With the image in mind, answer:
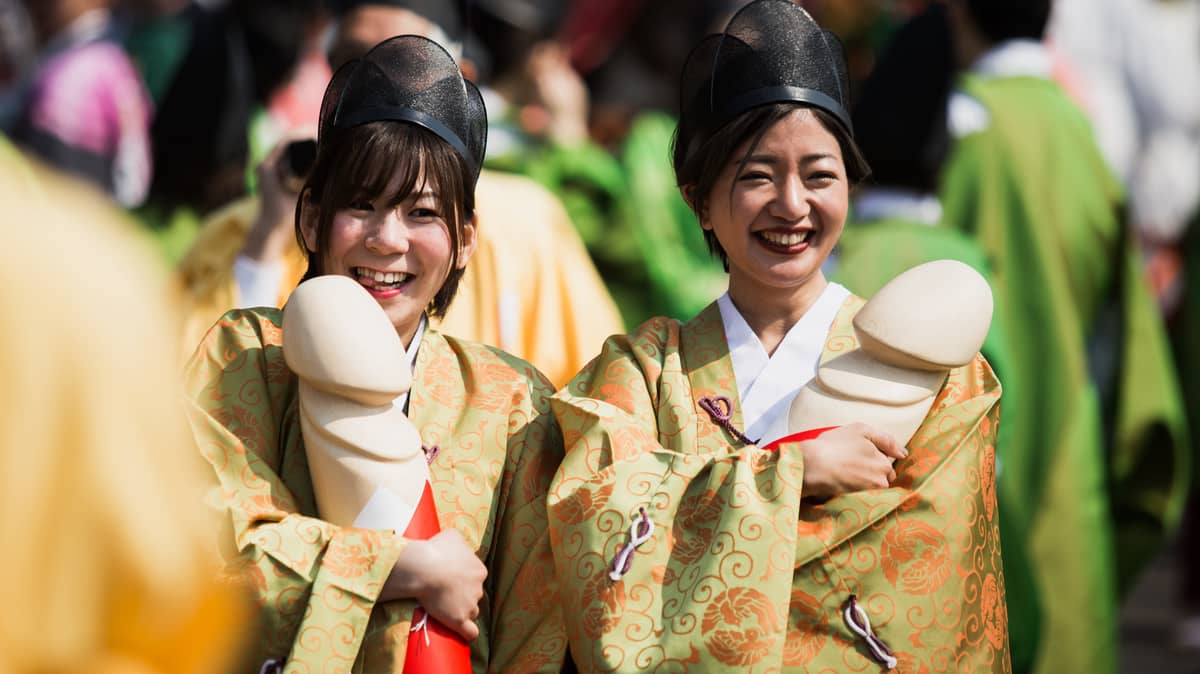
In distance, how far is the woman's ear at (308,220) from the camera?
3.15m

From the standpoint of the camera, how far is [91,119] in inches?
262

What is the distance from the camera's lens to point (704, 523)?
283 centimetres

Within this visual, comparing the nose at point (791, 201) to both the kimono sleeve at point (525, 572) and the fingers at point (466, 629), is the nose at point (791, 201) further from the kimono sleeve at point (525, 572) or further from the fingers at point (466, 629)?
the fingers at point (466, 629)

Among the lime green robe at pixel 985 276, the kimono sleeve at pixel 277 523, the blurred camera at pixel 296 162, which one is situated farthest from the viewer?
the lime green robe at pixel 985 276

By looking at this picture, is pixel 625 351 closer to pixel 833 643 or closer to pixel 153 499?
pixel 833 643

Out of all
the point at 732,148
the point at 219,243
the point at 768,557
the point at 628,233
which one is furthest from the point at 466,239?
the point at 628,233

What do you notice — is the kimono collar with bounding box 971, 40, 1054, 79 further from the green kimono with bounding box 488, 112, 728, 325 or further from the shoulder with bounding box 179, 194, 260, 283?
the shoulder with bounding box 179, 194, 260, 283

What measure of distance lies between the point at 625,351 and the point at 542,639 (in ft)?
1.75

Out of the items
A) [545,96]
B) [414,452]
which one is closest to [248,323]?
[414,452]

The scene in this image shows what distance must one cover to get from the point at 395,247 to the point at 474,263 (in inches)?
52.8

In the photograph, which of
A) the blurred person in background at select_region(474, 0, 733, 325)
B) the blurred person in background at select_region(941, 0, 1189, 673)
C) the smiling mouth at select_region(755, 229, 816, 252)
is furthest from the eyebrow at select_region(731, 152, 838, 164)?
the blurred person in background at select_region(474, 0, 733, 325)

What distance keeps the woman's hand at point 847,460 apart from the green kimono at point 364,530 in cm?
49

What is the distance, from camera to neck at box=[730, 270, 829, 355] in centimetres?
313

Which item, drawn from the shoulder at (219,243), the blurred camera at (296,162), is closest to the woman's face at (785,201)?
the blurred camera at (296,162)
